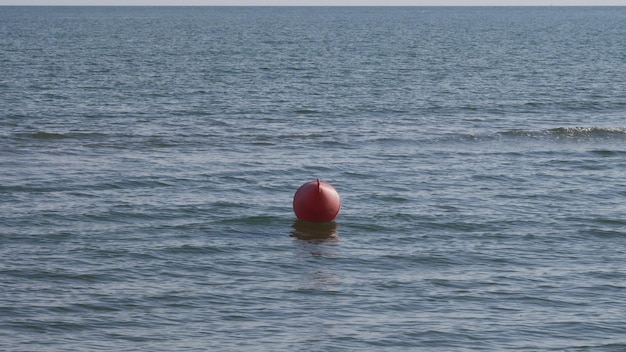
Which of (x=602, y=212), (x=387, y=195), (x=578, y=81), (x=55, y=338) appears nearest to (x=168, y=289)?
(x=55, y=338)

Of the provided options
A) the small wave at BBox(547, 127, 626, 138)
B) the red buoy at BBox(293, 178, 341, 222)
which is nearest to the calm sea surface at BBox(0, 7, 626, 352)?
the small wave at BBox(547, 127, 626, 138)

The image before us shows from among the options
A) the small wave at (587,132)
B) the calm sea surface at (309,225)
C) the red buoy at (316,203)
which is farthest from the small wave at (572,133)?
the red buoy at (316,203)

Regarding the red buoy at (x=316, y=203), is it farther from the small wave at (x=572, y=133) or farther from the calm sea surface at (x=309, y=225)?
the small wave at (x=572, y=133)

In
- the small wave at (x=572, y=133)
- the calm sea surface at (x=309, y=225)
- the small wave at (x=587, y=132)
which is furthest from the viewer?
the small wave at (x=587, y=132)

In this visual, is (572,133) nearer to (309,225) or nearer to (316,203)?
(309,225)

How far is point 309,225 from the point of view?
27.4 metres

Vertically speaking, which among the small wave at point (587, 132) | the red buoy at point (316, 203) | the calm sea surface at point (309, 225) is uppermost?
Answer: the red buoy at point (316, 203)

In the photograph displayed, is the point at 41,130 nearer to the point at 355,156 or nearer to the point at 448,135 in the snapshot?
the point at 355,156

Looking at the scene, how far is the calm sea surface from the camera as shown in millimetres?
19953

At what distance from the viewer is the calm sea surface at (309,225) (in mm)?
19953

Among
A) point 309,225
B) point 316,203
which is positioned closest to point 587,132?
point 309,225

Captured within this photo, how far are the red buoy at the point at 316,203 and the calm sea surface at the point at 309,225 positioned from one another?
408 mm

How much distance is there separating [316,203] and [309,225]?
0.80 meters

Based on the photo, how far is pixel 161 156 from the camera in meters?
36.0
